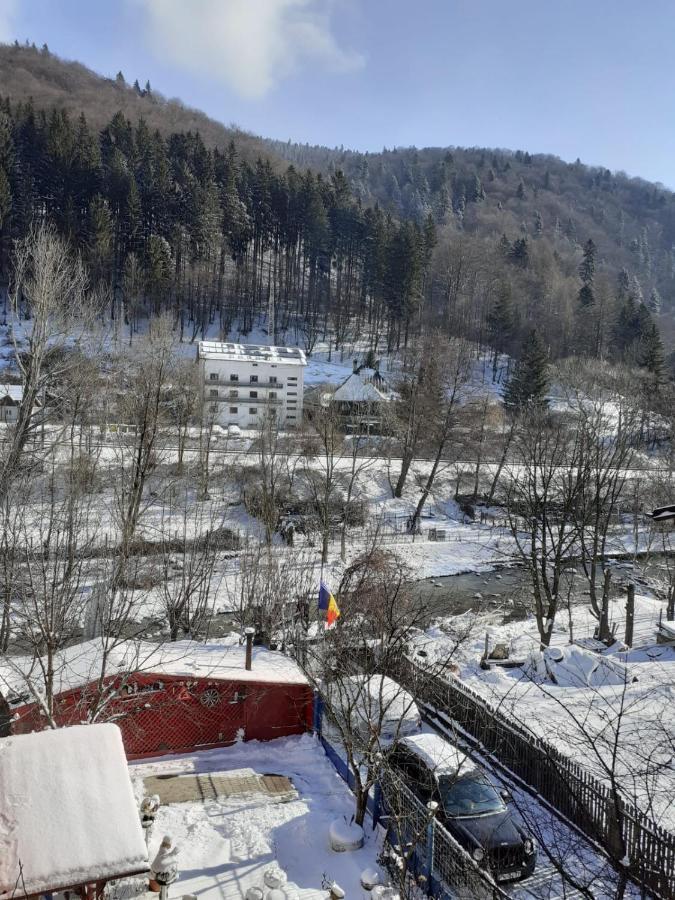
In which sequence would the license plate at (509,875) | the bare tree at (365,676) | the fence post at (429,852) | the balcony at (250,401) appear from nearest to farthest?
the fence post at (429,852)
the license plate at (509,875)
the bare tree at (365,676)
the balcony at (250,401)

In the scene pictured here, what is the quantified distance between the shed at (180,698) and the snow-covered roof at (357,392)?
34.6m

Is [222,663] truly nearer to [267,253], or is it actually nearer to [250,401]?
[250,401]

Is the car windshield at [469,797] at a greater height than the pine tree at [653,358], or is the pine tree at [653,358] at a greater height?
the pine tree at [653,358]

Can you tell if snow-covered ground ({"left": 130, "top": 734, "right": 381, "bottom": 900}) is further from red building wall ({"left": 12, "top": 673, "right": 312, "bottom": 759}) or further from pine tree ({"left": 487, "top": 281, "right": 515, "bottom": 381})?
pine tree ({"left": 487, "top": 281, "right": 515, "bottom": 381})

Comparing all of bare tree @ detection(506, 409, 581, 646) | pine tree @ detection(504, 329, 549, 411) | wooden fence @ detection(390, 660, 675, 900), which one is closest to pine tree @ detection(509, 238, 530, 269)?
pine tree @ detection(504, 329, 549, 411)

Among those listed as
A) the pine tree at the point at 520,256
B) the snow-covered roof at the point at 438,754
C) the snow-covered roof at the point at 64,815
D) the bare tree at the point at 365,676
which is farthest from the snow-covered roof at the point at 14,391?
the pine tree at the point at 520,256

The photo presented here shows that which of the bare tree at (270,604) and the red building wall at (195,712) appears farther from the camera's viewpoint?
the bare tree at (270,604)

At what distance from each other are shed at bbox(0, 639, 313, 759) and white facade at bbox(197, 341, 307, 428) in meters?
33.7

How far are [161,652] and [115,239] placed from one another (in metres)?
55.7

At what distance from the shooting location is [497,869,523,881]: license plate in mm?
8102

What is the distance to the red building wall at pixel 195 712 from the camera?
10570 millimetres

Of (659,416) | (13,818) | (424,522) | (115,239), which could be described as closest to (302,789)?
(13,818)

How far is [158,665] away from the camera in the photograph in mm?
10125

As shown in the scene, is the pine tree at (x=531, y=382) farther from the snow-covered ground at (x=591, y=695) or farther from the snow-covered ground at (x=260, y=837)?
the snow-covered ground at (x=260, y=837)
